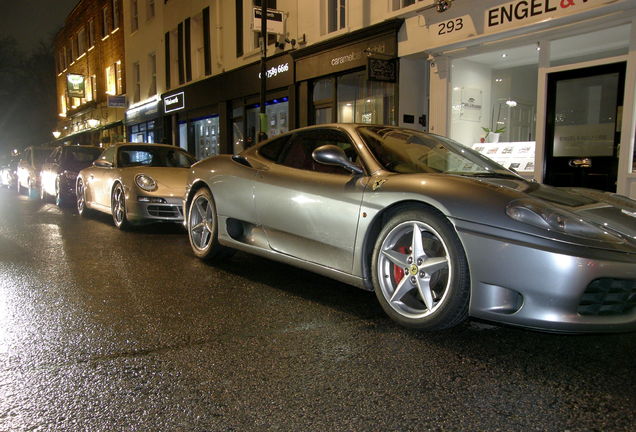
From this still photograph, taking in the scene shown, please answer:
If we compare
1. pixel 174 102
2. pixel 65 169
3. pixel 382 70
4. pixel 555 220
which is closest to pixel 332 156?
pixel 555 220

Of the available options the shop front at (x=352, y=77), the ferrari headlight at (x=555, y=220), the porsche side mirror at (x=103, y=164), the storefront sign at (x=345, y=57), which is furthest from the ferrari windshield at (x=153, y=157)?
the ferrari headlight at (x=555, y=220)

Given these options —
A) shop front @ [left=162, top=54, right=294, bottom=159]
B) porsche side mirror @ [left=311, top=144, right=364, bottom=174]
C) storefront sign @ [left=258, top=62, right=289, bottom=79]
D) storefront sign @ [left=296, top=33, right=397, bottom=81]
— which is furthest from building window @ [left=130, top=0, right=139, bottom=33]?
porsche side mirror @ [left=311, top=144, right=364, bottom=174]

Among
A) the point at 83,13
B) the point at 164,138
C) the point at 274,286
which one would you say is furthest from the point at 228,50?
the point at 83,13

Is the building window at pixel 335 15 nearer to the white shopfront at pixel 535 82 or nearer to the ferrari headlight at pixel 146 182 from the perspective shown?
the white shopfront at pixel 535 82

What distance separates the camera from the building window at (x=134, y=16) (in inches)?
944

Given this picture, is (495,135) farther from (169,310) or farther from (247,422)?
(247,422)

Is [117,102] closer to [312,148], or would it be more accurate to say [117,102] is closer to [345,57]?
[345,57]

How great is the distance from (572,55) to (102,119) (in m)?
27.8

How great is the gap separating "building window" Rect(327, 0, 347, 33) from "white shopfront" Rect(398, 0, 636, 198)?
8.54 feet

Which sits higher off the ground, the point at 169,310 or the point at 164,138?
the point at 164,138

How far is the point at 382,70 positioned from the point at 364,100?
64.4 inches

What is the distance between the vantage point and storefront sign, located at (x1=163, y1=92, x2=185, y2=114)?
66.1 ft

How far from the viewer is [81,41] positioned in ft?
105

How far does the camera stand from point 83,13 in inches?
1227
